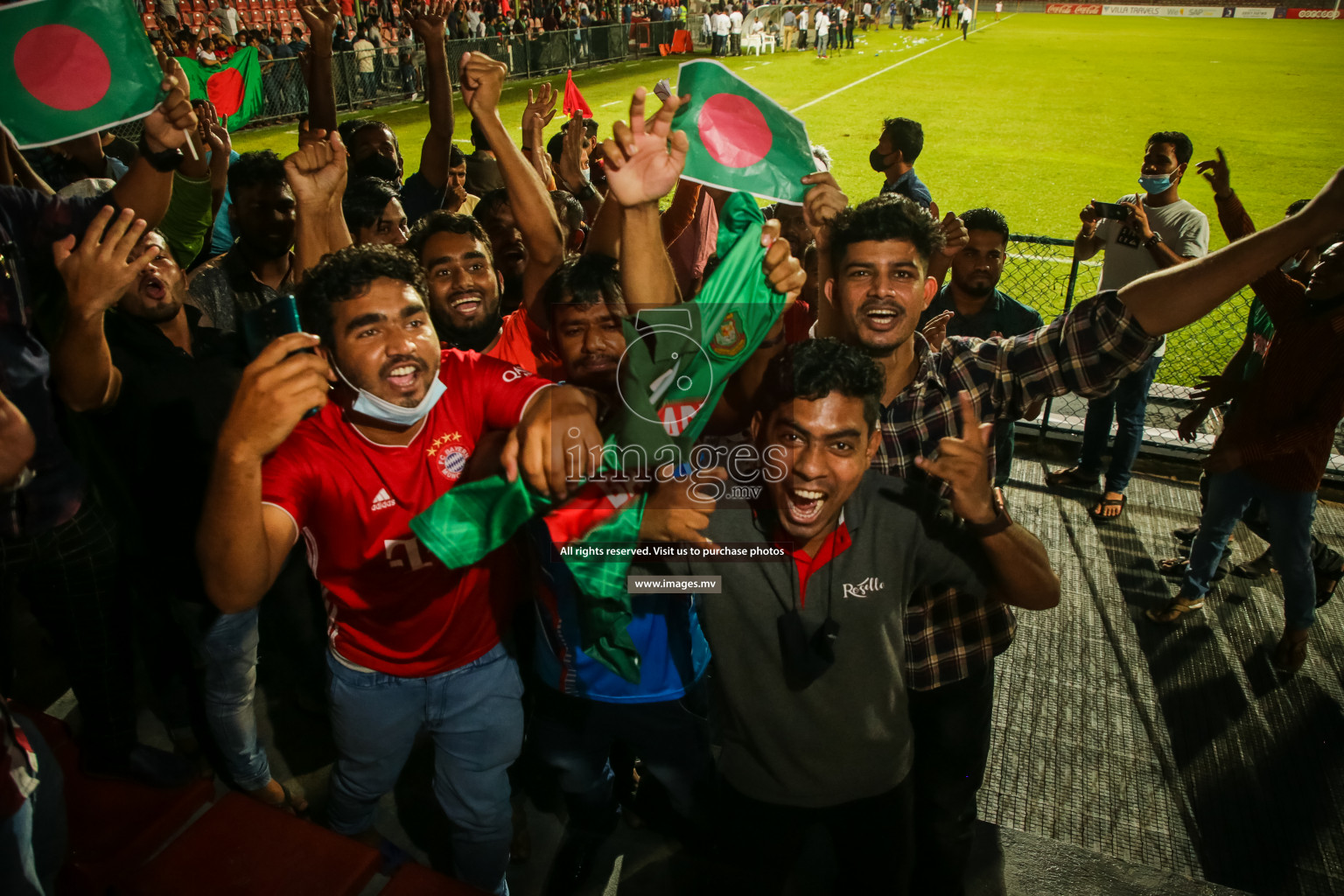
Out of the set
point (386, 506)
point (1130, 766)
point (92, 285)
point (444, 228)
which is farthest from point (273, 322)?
point (1130, 766)

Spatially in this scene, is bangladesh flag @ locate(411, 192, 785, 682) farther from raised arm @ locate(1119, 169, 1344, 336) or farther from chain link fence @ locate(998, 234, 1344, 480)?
chain link fence @ locate(998, 234, 1344, 480)

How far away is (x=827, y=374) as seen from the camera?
200cm

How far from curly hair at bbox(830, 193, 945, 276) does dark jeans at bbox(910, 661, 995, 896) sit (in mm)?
1302

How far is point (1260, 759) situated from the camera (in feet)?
10.3

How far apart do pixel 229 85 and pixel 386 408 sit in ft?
19.6

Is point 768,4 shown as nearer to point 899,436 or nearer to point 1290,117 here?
point 1290,117

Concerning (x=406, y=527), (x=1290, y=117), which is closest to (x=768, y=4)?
(x=1290, y=117)

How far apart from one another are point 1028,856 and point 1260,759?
116 centimetres

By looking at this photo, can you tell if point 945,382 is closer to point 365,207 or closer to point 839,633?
point 839,633

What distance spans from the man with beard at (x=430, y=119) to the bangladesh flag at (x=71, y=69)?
1.13 metres

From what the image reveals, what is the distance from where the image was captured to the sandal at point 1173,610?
3889mm

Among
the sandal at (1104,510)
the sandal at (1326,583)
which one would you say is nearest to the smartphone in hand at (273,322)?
the sandal at (1326,583)

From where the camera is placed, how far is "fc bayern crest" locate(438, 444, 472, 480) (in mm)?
2189

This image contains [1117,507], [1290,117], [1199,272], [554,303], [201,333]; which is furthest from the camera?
[1290,117]
